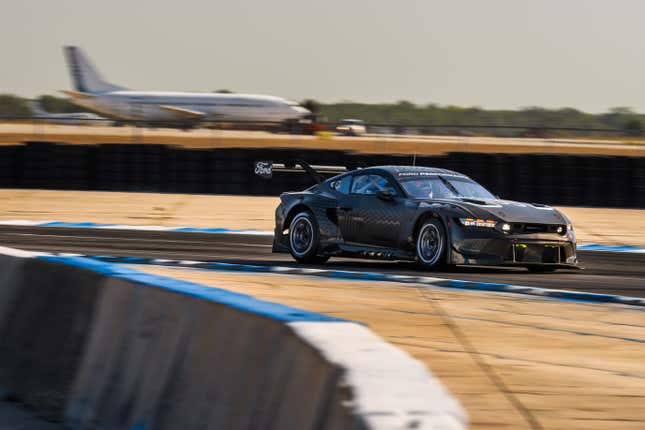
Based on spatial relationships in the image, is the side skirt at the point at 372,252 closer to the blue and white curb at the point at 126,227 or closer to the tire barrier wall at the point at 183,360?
the blue and white curb at the point at 126,227

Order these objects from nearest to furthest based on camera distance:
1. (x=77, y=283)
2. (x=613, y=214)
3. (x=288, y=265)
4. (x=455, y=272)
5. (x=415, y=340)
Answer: (x=77, y=283) < (x=415, y=340) < (x=455, y=272) < (x=288, y=265) < (x=613, y=214)

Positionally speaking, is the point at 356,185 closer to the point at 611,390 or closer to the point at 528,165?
the point at 611,390

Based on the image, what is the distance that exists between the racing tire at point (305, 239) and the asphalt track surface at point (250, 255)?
21cm

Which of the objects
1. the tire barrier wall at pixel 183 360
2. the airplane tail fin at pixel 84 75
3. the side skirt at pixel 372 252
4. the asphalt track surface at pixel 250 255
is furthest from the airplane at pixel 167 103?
the tire barrier wall at pixel 183 360

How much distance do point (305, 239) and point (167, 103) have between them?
5900cm

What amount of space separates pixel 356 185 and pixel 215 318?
9.05m

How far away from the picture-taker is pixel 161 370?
185 inches

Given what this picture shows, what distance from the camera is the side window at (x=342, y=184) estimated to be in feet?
44.6

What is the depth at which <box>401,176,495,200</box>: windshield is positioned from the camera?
42.3 feet

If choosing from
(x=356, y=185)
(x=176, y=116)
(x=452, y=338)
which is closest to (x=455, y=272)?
(x=356, y=185)

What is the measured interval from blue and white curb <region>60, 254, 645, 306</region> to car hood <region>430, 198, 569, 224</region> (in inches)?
50.6

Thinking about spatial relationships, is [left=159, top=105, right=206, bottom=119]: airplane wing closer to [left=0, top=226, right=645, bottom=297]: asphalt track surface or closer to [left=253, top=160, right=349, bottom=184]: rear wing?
[left=0, top=226, right=645, bottom=297]: asphalt track surface

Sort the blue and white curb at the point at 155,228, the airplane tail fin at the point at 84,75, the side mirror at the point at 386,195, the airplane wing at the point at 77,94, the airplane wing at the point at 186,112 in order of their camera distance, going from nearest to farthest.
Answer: the side mirror at the point at 386,195, the blue and white curb at the point at 155,228, the airplane wing at the point at 186,112, the airplane wing at the point at 77,94, the airplane tail fin at the point at 84,75

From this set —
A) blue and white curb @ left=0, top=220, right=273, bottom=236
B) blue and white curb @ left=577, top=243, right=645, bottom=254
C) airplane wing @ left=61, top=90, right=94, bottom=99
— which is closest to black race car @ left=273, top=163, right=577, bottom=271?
blue and white curb @ left=577, top=243, right=645, bottom=254
